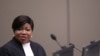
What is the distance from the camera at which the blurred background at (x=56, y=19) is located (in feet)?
11.5

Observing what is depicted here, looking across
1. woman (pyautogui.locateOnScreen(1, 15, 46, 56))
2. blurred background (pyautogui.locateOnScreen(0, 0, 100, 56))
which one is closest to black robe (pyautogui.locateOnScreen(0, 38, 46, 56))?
woman (pyautogui.locateOnScreen(1, 15, 46, 56))

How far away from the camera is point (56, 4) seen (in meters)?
3.56

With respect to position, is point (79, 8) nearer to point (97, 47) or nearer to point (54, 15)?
point (54, 15)

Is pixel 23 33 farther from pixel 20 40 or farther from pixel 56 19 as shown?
pixel 56 19

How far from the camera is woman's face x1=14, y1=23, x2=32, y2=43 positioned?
1.98 meters

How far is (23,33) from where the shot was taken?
6.48ft

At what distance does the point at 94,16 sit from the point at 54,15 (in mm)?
617

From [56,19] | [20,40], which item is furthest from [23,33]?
[56,19]

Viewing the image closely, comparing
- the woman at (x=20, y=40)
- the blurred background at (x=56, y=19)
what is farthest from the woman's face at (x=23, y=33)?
the blurred background at (x=56, y=19)

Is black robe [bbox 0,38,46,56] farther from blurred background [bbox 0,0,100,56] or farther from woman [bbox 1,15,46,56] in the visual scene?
blurred background [bbox 0,0,100,56]

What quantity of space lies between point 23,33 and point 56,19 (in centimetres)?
166

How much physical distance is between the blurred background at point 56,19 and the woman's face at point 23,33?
1514mm

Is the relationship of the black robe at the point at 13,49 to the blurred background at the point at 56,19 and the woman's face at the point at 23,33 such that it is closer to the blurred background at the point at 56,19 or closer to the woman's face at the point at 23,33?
the woman's face at the point at 23,33

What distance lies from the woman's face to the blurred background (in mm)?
1514
